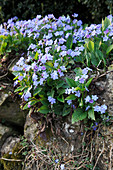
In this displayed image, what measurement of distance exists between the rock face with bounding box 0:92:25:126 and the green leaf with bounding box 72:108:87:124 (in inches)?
38.5

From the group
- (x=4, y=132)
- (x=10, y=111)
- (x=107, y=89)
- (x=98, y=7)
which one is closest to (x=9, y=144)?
(x=4, y=132)

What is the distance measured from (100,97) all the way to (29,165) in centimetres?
126

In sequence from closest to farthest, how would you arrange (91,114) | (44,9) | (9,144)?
(91,114) < (9,144) < (44,9)

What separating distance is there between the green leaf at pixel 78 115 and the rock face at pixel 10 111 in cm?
98

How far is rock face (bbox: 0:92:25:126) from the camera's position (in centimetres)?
287

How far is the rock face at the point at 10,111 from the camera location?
2870 mm

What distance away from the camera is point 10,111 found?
2936 mm

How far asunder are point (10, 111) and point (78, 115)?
1172 mm

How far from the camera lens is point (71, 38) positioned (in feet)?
9.14

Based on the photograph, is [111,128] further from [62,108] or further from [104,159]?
[62,108]

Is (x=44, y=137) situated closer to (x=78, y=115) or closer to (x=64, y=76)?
(x=78, y=115)

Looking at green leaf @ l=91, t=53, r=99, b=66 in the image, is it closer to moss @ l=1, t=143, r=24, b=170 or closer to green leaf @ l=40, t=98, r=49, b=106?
green leaf @ l=40, t=98, r=49, b=106

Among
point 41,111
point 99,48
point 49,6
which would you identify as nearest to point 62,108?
point 41,111

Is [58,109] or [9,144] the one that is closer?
[58,109]
